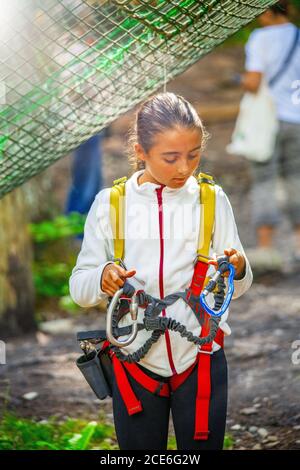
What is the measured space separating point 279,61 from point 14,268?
2.51 meters

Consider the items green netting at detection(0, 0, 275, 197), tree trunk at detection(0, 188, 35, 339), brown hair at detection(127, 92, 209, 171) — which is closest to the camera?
brown hair at detection(127, 92, 209, 171)

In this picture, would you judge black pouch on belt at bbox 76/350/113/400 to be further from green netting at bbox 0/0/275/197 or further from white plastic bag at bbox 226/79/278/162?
white plastic bag at bbox 226/79/278/162

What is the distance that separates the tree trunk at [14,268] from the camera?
610 centimetres

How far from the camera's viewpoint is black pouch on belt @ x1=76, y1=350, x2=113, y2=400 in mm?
3115

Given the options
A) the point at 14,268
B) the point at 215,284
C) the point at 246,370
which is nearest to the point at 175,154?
the point at 215,284

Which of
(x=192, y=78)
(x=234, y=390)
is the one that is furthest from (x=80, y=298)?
(x=192, y=78)

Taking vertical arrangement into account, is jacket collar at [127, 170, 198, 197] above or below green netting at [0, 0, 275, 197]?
below

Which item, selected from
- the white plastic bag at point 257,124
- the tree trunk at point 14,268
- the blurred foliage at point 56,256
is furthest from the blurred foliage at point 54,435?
the white plastic bag at point 257,124

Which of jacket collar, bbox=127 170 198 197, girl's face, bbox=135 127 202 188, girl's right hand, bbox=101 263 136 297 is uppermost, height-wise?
girl's face, bbox=135 127 202 188

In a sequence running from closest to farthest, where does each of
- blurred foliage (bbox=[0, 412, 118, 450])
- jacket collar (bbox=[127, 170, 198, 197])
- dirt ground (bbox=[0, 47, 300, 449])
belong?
jacket collar (bbox=[127, 170, 198, 197]) < blurred foliage (bbox=[0, 412, 118, 450]) < dirt ground (bbox=[0, 47, 300, 449])

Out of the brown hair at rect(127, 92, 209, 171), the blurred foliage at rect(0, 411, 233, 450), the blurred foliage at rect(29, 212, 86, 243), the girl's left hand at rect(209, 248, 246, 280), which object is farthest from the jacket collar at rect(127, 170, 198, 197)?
the blurred foliage at rect(29, 212, 86, 243)

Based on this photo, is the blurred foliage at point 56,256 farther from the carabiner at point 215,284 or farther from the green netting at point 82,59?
the carabiner at point 215,284

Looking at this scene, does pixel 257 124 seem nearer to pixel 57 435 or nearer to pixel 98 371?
pixel 57 435
